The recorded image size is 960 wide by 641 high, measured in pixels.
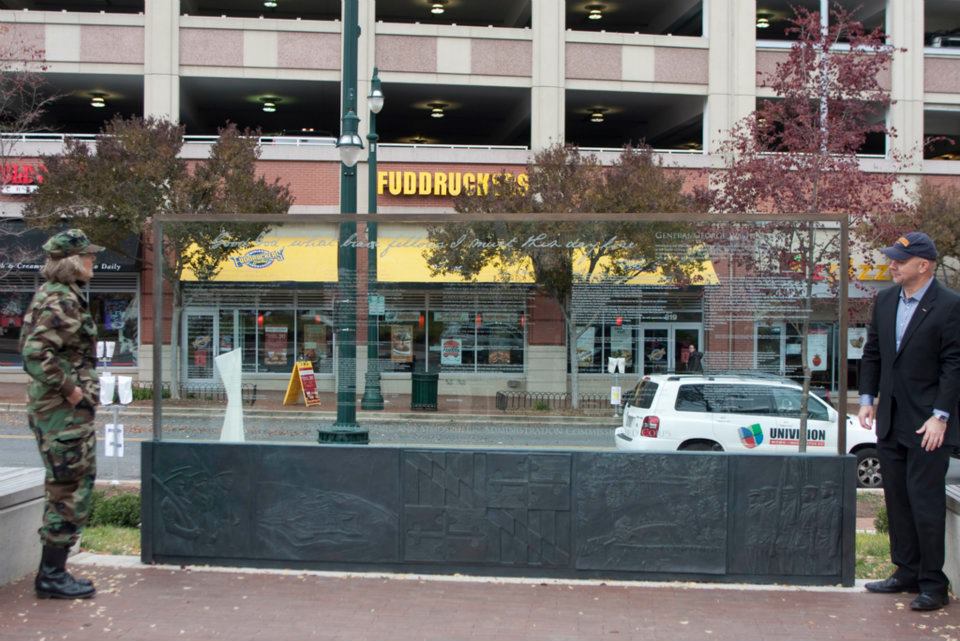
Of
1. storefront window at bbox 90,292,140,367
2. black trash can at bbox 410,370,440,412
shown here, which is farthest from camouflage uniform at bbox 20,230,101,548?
storefront window at bbox 90,292,140,367

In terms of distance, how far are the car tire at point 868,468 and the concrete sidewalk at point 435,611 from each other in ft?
22.8

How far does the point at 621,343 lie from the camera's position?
557 cm

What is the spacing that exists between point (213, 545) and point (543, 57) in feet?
71.9

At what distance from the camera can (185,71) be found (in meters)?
24.9

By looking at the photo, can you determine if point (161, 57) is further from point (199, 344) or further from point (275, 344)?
point (275, 344)

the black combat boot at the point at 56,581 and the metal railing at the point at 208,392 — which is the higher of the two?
the metal railing at the point at 208,392

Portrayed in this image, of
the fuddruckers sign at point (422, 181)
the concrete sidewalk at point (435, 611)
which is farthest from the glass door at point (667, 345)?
the fuddruckers sign at point (422, 181)

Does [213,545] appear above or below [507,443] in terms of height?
below

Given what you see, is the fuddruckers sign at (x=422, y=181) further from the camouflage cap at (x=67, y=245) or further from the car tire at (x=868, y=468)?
the camouflage cap at (x=67, y=245)

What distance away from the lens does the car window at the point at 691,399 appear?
5.52 meters

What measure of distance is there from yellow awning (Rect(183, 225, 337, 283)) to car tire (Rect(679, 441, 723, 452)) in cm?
256

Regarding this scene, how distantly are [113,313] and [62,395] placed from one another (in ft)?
74.2

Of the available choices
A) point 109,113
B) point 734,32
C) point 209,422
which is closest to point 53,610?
point 209,422

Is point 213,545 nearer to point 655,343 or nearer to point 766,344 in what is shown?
point 655,343
